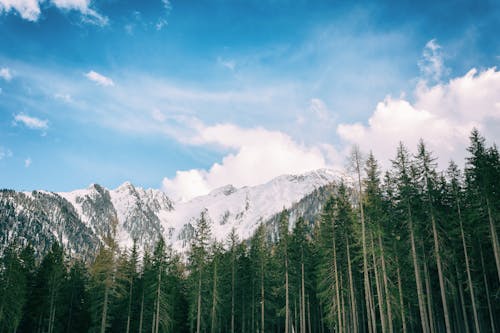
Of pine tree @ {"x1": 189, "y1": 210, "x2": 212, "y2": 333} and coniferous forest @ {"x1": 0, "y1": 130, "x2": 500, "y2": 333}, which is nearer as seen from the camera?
coniferous forest @ {"x1": 0, "y1": 130, "x2": 500, "y2": 333}

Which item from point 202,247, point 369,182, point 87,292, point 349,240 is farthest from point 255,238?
point 87,292

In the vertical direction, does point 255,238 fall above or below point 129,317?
above

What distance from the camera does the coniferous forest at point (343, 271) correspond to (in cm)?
2677

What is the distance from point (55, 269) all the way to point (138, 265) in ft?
32.4

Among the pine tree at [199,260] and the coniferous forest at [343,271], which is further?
the pine tree at [199,260]

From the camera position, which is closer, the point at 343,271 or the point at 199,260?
the point at 343,271

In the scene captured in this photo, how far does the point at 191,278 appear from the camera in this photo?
145 feet

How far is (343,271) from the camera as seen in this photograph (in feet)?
118

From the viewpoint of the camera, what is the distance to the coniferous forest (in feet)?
87.8

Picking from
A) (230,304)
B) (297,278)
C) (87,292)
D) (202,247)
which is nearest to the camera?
(297,278)

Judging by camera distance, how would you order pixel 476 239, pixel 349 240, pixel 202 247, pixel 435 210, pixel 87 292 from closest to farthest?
pixel 435 210 → pixel 476 239 → pixel 349 240 → pixel 202 247 → pixel 87 292

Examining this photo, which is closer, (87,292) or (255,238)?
(255,238)

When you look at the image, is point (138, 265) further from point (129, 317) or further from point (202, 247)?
point (202, 247)

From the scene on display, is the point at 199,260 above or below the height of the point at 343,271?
above
